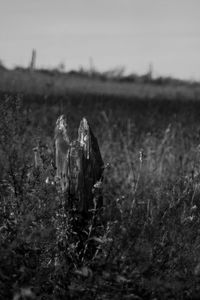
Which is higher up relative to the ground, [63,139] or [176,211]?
[63,139]

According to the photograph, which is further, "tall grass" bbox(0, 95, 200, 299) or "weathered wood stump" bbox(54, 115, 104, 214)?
"weathered wood stump" bbox(54, 115, 104, 214)

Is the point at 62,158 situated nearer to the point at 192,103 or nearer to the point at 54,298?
the point at 54,298

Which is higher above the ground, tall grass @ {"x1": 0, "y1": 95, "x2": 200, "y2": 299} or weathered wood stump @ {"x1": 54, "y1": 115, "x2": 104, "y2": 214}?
weathered wood stump @ {"x1": 54, "y1": 115, "x2": 104, "y2": 214}

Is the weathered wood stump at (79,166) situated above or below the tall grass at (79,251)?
above

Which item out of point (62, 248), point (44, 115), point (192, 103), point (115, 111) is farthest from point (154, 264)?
point (192, 103)

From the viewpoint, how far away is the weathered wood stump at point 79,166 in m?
3.02

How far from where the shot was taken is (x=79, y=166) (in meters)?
3.02

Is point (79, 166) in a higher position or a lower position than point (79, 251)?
higher

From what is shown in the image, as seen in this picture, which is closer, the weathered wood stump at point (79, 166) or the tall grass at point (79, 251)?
the tall grass at point (79, 251)

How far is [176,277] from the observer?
2.81 meters

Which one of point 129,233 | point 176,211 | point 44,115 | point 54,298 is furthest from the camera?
point 44,115

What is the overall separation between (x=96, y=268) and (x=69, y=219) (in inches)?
13.4

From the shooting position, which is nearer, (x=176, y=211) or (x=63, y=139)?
(x=63, y=139)

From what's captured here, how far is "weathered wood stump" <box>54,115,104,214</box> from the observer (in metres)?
3.02
